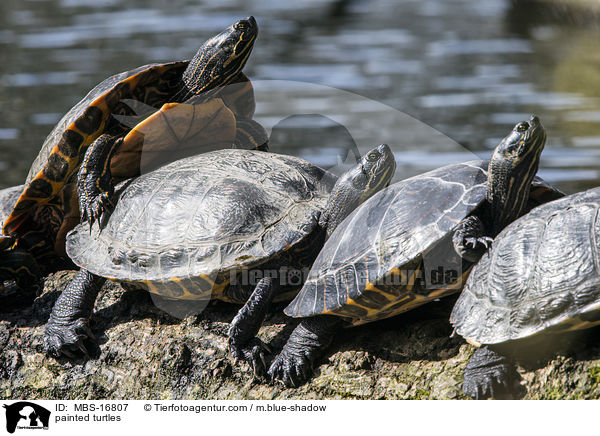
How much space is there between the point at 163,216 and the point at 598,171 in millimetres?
6917

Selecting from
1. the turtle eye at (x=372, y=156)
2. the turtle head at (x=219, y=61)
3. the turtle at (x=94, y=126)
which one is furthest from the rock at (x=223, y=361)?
the turtle head at (x=219, y=61)

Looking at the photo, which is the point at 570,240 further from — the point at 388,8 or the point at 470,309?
the point at 388,8

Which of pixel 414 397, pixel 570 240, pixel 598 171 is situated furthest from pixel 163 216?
pixel 598 171

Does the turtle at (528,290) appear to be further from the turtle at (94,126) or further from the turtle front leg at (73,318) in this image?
the turtle at (94,126)

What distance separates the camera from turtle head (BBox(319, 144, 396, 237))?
2.97 metres

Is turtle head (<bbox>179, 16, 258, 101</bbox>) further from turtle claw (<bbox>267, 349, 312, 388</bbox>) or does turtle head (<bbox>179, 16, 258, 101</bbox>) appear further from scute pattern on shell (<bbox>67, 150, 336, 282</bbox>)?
turtle claw (<bbox>267, 349, 312, 388</bbox>)

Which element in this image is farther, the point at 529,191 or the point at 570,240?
the point at 529,191

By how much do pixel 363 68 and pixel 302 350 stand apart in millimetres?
11299

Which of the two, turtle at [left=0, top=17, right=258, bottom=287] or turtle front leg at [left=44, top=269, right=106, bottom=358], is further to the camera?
turtle at [left=0, top=17, right=258, bottom=287]

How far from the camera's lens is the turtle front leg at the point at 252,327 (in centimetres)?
276

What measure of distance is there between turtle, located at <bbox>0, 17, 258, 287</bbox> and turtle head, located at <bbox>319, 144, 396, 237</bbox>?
113cm

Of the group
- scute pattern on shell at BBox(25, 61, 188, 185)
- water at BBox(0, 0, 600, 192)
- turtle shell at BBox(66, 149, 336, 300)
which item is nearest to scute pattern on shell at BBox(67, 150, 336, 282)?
turtle shell at BBox(66, 149, 336, 300)

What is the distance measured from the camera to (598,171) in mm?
8227
